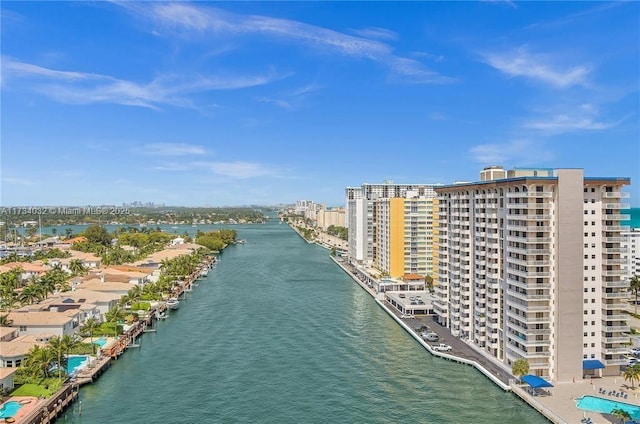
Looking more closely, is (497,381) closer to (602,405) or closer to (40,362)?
(602,405)

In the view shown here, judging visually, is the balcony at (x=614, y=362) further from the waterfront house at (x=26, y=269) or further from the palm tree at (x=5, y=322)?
the waterfront house at (x=26, y=269)

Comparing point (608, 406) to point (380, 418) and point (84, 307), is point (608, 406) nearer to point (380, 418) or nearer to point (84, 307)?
point (380, 418)

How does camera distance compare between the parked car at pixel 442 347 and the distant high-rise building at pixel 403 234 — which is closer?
the parked car at pixel 442 347

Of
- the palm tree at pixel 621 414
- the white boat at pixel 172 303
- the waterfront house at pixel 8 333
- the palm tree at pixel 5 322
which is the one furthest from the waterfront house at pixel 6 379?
the palm tree at pixel 621 414

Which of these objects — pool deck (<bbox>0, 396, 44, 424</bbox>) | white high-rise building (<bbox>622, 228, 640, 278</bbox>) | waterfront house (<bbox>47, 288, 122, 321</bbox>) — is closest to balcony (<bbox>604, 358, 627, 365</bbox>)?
pool deck (<bbox>0, 396, 44, 424</bbox>)

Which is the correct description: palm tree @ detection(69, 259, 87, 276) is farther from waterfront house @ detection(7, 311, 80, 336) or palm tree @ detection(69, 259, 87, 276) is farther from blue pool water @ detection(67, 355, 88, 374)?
blue pool water @ detection(67, 355, 88, 374)

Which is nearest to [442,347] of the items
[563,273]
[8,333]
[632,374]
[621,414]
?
[563,273]

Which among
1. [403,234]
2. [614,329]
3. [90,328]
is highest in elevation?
[403,234]
